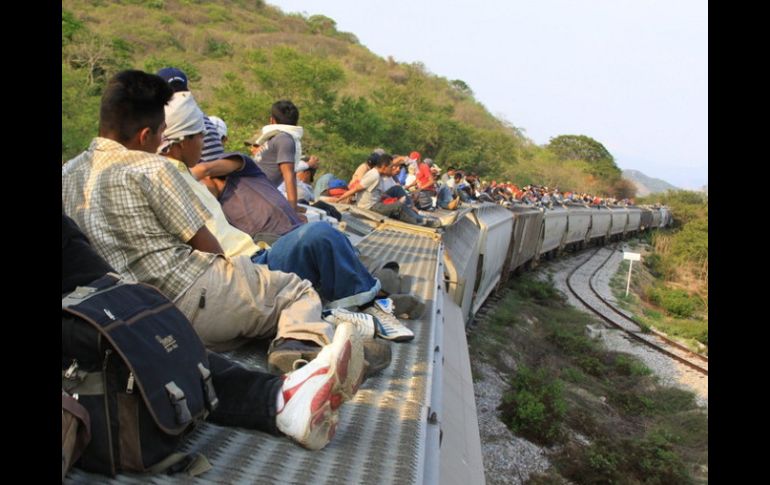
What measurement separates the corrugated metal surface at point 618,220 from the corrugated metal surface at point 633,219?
0.80 metres

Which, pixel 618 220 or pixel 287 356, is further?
pixel 618 220

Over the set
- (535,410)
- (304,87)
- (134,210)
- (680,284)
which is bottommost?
(680,284)

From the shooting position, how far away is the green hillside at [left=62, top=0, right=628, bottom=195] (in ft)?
76.2

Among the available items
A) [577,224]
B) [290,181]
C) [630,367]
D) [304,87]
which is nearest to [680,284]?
[577,224]

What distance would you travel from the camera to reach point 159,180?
2381 millimetres

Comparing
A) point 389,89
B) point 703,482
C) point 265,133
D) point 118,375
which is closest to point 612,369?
point 703,482

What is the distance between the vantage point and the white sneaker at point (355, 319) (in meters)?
2.94

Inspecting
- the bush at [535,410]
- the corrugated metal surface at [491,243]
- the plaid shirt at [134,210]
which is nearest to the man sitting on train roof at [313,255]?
the plaid shirt at [134,210]

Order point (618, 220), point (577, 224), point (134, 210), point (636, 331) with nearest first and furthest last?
point (134, 210) < point (636, 331) < point (577, 224) < point (618, 220)

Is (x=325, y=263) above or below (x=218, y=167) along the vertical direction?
below

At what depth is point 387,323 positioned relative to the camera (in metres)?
3.24

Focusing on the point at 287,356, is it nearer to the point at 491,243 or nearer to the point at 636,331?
the point at 491,243

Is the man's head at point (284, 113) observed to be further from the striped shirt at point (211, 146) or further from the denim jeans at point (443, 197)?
the denim jeans at point (443, 197)

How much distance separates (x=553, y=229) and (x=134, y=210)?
54.7ft
